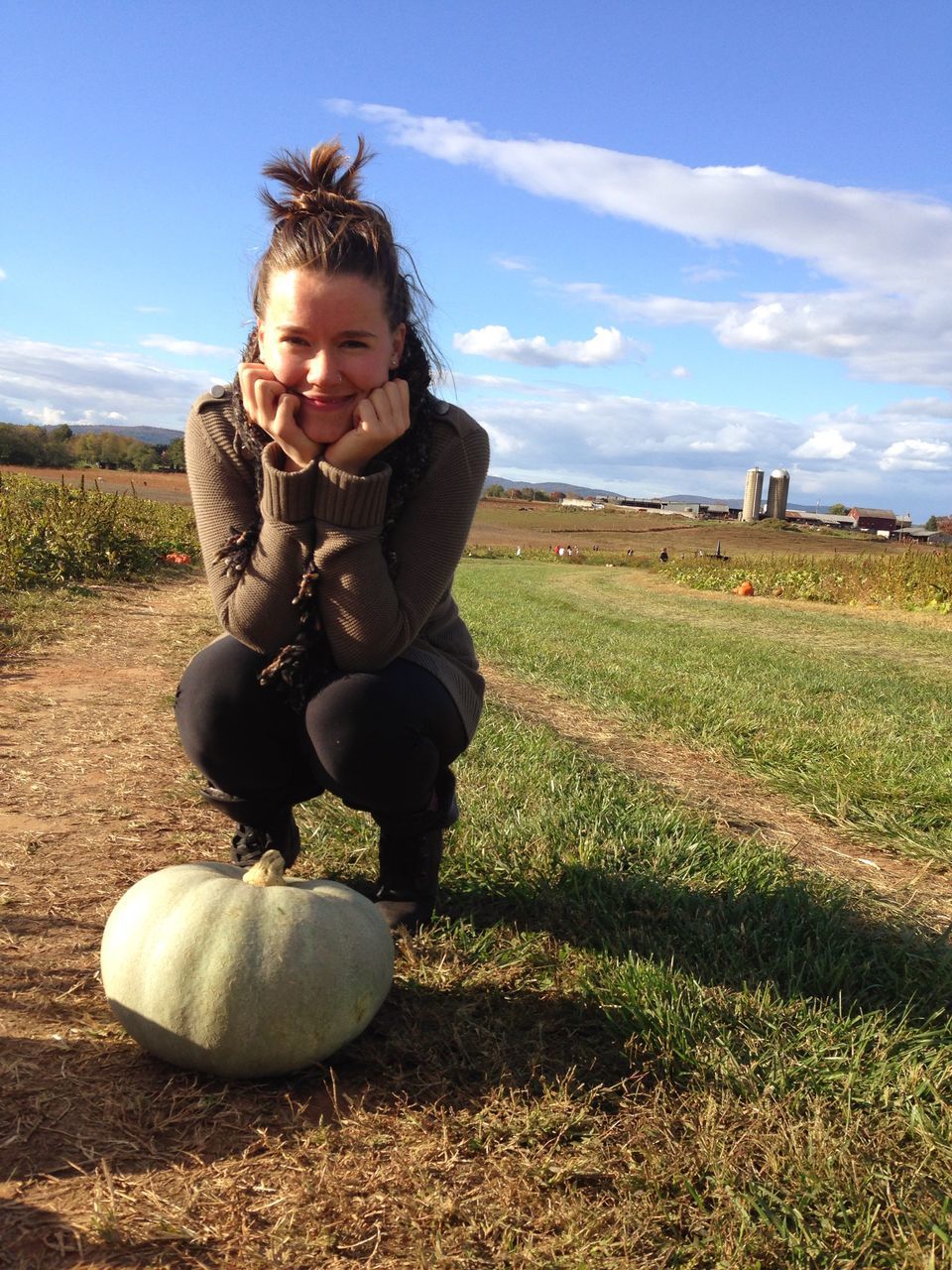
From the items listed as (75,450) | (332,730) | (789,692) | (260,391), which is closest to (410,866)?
(332,730)

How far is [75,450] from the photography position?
45.7 m

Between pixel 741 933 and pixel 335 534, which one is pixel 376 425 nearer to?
pixel 335 534

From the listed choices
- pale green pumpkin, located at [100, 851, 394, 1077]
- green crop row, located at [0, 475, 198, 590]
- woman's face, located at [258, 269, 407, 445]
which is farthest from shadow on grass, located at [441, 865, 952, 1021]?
green crop row, located at [0, 475, 198, 590]

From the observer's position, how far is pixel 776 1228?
1463mm

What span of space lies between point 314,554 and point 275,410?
0.34 meters

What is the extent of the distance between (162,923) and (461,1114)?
2.14 ft

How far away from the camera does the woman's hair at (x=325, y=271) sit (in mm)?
2217

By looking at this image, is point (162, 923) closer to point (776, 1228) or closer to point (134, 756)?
point (776, 1228)

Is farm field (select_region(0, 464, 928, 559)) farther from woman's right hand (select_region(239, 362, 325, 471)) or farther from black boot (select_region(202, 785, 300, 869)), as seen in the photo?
woman's right hand (select_region(239, 362, 325, 471))

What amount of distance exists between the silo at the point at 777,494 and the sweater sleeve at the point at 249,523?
91038mm

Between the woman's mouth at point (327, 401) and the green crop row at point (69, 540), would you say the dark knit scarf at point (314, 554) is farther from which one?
the green crop row at point (69, 540)

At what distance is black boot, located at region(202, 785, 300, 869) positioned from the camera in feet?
8.49

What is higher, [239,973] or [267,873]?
[267,873]

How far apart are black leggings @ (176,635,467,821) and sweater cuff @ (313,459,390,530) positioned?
0.37 metres
